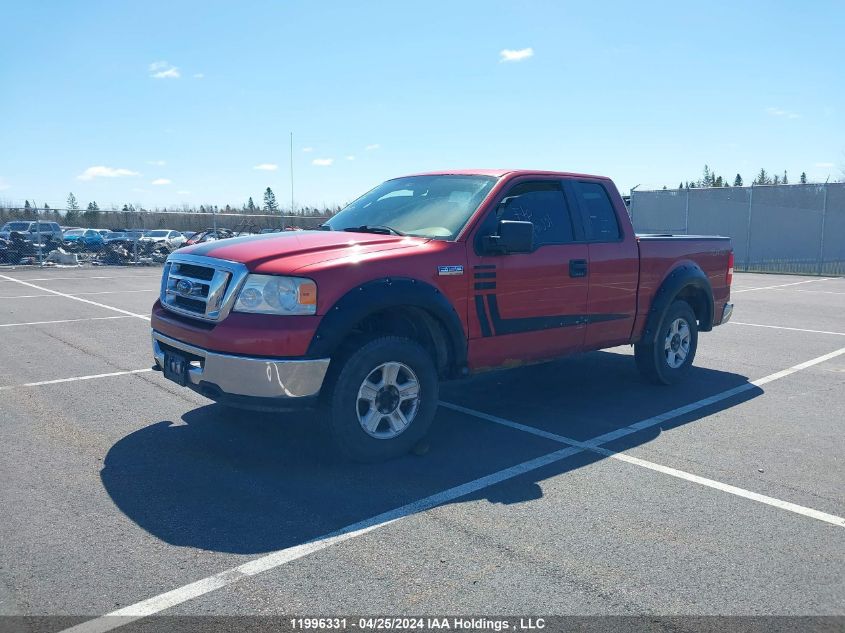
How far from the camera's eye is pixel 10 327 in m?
10.6

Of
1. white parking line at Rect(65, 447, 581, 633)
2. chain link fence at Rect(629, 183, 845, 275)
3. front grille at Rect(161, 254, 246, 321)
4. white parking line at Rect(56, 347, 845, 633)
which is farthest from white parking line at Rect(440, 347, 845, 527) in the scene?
chain link fence at Rect(629, 183, 845, 275)

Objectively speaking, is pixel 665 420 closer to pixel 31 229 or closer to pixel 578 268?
pixel 578 268

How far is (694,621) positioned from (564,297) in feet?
10.7

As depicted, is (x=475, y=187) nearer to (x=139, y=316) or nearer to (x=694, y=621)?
(x=694, y=621)

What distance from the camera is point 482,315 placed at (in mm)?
5312

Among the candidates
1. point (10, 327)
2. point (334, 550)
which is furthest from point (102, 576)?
point (10, 327)

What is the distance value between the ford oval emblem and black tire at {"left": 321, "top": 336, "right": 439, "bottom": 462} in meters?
1.15

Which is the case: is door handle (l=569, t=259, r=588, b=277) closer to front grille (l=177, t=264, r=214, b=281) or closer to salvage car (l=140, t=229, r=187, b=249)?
front grille (l=177, t=264, r=214, b=281)

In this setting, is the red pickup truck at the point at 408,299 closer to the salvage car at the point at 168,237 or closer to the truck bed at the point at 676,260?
the truck bed at the point at 676,260

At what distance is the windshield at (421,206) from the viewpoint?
215 inches

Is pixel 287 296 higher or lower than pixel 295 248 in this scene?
lower

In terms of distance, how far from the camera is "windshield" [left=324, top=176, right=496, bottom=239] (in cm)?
545

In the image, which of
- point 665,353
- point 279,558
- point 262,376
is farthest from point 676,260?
point 279,558

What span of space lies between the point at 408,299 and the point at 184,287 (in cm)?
156
